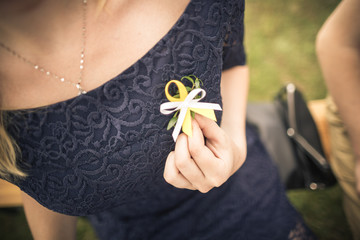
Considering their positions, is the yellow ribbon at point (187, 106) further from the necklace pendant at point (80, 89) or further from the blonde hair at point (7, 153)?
the blonde hair at point (7, 153)

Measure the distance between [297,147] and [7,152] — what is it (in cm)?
155

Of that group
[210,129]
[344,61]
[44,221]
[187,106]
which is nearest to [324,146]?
[344,61]

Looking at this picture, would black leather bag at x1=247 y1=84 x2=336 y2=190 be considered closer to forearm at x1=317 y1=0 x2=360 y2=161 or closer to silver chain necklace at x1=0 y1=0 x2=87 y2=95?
forearm at x1=317 y1=0 x2=360 y2=161

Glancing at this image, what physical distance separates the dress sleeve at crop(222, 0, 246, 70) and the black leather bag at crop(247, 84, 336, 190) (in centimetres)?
57

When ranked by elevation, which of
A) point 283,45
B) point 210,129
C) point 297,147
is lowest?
point 297,147

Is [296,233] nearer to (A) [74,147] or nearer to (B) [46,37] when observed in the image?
(A) [74,147]

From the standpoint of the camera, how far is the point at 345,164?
1.31 meters

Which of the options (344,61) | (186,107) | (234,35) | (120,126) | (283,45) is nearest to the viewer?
(186,107)

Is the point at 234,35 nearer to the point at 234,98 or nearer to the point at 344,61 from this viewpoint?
the point at 234,98

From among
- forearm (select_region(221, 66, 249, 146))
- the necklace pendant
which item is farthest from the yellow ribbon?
forearm (select_region(221, 66, 249, 146))

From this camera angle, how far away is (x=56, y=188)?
0.81m

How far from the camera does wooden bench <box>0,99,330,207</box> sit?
1520 millimetres

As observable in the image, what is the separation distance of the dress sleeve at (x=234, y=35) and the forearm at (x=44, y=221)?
1.05m

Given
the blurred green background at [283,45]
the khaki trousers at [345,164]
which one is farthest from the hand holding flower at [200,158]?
the blurred green background at [283,45]
